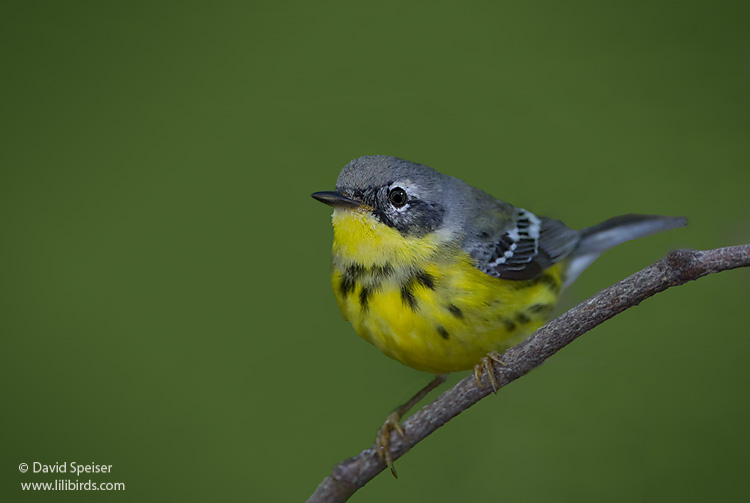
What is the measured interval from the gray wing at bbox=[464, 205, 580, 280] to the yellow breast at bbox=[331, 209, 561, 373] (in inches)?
3.0

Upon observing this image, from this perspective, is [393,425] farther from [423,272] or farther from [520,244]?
[520,244]

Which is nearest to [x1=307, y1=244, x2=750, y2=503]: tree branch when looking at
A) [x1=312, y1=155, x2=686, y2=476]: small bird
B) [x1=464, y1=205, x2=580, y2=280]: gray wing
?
[x1=312, y1=155, x2=686, y2=476]: small bird

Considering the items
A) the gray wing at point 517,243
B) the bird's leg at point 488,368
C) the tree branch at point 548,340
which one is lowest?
the tree branch at point 548,340

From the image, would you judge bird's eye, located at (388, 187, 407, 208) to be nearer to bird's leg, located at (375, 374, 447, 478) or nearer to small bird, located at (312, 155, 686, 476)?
small bird, located at (312, 155, 686, 476)

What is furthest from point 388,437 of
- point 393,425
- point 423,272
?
point 423,272

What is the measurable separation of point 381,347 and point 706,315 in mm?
1138

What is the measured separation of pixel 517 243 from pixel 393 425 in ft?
2.73

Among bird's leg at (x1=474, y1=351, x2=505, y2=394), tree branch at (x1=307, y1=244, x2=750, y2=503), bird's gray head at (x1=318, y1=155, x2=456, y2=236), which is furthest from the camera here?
bird's gray head at (x1=318, y1=155, x2=456, y2=236)

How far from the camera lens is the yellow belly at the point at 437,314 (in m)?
2.04

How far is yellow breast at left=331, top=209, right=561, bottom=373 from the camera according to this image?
2039mm

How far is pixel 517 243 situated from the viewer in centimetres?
246

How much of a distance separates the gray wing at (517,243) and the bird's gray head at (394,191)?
213 millimetres

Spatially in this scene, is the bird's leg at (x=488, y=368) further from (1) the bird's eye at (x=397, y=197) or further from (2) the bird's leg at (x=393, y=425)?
(1) the bird's eye at (x=397, y=197)

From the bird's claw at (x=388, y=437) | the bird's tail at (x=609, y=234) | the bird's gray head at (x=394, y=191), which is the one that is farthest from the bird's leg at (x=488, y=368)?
the bird's tail at (x=609, y=234)
